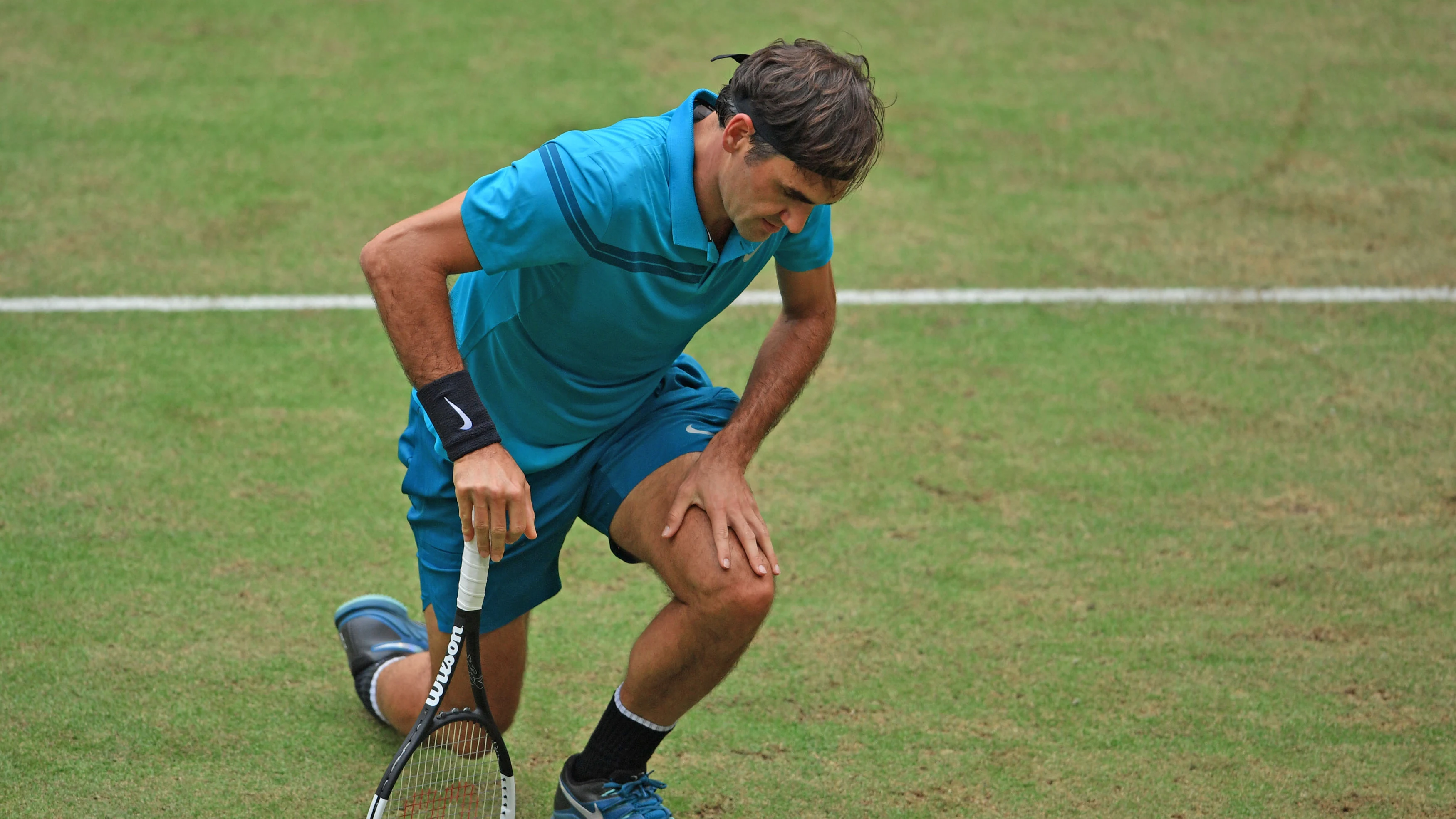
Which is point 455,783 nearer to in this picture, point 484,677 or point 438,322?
point 484,677

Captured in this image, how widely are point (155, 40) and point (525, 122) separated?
235 centimetres

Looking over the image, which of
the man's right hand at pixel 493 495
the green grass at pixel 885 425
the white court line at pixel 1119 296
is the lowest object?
the white court line at pixel 1119 296

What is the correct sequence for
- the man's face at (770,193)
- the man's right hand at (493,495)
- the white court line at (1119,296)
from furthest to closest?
the white court line at (1119,296) < the man's face at (770,193) < the man's right hand at (493,495)

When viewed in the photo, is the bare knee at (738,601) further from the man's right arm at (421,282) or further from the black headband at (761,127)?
the black headband at (761,127)

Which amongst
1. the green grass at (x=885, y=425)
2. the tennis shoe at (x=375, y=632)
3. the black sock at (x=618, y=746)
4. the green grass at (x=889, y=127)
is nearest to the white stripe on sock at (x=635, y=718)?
the black sock at (x=618, y=746)

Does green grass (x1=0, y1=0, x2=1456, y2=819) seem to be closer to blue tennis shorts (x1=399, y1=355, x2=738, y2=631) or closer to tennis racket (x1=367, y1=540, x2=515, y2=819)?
tennis racket (x1=367, y1=540, x2=515, y2=819)

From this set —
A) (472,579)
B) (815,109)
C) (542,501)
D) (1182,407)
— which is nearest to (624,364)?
(542,501)

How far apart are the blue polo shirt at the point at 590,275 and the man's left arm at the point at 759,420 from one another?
0.13 meters

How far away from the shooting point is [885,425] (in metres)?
5.52

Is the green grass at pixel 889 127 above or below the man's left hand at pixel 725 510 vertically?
below

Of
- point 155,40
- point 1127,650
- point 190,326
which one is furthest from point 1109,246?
point 155,40

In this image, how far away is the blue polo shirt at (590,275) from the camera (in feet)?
9.93

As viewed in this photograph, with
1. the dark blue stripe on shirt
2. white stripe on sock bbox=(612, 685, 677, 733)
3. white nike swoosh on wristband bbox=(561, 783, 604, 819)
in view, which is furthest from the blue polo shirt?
white nike swoosh on wristband bbox=(561, 783, 604, 819)

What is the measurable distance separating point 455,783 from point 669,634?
0.74 metres
